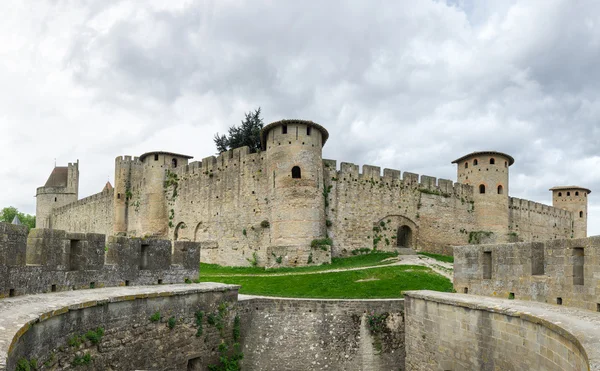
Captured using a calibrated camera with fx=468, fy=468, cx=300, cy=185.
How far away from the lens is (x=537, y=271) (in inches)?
416

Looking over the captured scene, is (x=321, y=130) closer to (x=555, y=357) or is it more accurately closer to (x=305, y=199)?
(x=305, y=199)

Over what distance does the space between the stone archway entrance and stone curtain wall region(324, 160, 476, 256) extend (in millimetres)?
397

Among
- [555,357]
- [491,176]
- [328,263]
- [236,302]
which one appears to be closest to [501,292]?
[555,357]

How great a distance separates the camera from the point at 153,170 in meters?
36.1

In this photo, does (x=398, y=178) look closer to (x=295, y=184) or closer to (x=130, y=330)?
(x=295, y=184)

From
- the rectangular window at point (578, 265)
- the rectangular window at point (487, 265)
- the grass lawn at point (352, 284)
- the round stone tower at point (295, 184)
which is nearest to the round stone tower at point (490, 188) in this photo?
the round stone tower at point (295, 184)

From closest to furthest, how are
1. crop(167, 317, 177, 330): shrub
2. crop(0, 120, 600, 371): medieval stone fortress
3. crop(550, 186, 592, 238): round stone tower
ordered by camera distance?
crop(0, 120, 600, 371): medieval stone fortress < crop(167, 317, 177, 330): shrub < crop(550, 186, 592, 238): round stone tower

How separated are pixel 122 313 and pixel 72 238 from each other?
6.50ft

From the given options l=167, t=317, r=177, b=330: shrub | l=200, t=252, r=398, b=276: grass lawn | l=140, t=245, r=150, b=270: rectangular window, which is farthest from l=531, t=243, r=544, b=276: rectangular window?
l=200, t=252, r=398, b=276: grass lawn

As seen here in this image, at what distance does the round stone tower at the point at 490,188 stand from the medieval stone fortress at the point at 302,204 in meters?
0.07

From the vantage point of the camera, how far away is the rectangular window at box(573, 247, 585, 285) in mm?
9328

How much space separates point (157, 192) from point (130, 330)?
2718 centimetres

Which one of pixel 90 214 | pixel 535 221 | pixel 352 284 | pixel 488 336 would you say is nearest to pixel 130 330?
pixel 488 336

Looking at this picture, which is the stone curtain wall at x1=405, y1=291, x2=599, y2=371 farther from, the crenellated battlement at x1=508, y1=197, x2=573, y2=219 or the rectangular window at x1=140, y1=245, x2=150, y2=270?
the crenellated battlement at x1=508, y1=197, x2=573, y2=219
